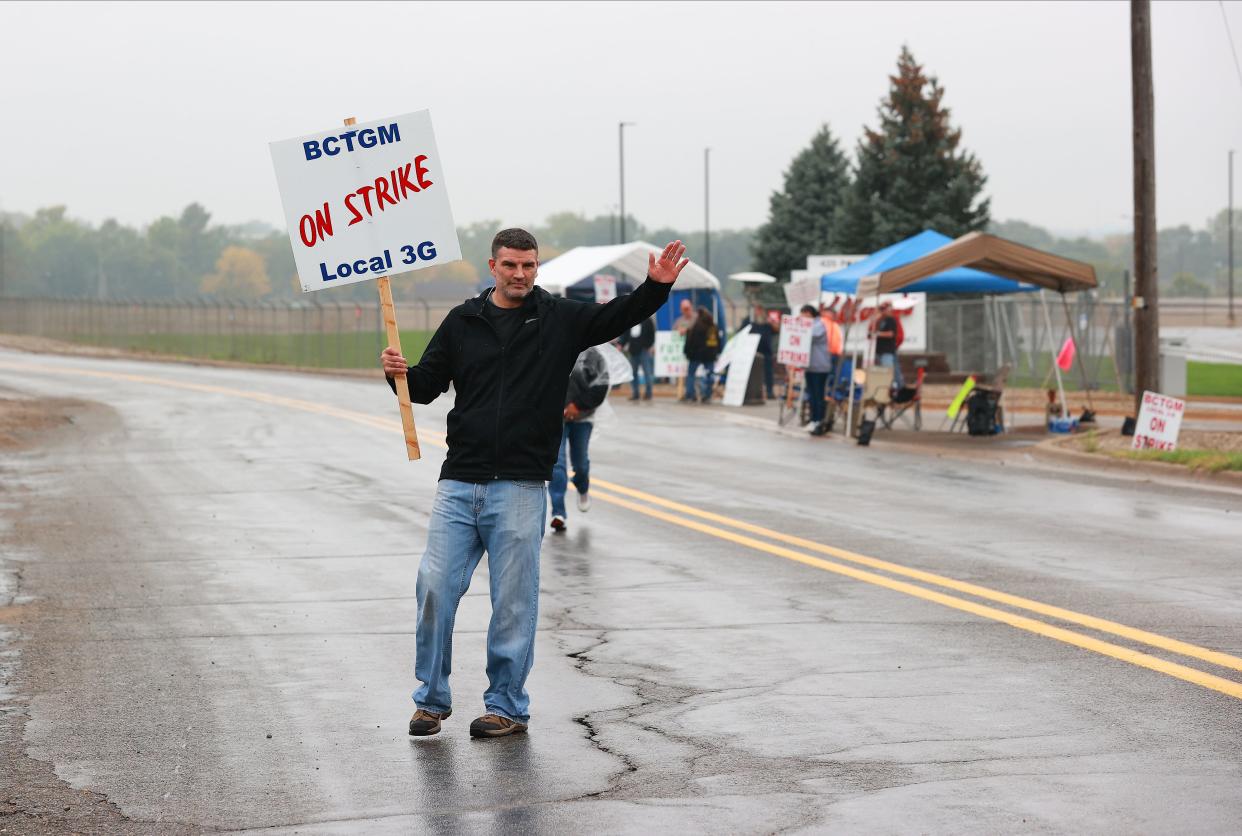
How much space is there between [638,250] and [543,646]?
32187 mm

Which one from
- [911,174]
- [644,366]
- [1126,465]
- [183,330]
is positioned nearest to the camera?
[1126,465]

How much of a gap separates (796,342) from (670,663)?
61.4 ft

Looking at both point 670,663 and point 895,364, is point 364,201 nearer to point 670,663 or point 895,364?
point 670,663

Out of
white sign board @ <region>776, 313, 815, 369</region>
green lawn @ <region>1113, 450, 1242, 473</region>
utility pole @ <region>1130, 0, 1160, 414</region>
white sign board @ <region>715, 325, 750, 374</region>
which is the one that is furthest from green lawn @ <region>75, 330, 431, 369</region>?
green lawn @ <region>1113, 450, 1242, 473</region>

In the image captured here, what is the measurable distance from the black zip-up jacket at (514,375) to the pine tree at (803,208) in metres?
61.3

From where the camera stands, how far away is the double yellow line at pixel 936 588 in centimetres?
823

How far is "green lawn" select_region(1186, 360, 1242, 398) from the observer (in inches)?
1425

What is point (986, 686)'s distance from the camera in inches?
305

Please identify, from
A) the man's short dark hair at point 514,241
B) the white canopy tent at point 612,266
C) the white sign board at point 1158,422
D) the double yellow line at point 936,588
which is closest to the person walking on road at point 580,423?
the double yellow line at point 936,588

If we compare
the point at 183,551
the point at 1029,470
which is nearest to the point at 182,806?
the point at 183,551

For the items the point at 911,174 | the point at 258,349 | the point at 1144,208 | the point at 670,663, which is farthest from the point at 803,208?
the point at 670,663

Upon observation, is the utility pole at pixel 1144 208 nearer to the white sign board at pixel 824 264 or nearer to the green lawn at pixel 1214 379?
the green lawn at pixel 1214 379

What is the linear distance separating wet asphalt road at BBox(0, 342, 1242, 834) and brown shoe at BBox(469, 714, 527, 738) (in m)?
0.09

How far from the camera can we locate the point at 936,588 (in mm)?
10789
